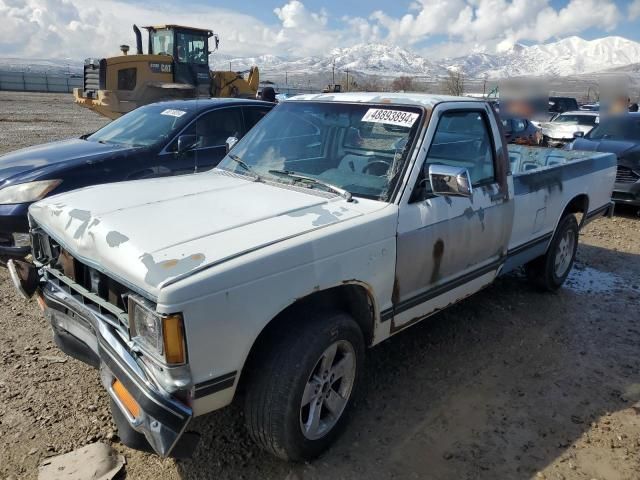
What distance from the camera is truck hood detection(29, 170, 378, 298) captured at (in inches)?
87.3

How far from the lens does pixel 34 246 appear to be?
126 inches

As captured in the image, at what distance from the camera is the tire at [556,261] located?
498 centimetres

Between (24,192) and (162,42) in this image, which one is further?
(162,42)

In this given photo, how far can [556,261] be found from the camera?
5109 mm

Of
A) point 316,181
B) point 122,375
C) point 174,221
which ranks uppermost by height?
point 316,181

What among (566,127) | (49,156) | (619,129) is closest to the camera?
(49,156)

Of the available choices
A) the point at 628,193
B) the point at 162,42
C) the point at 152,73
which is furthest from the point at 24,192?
the point at 162,42

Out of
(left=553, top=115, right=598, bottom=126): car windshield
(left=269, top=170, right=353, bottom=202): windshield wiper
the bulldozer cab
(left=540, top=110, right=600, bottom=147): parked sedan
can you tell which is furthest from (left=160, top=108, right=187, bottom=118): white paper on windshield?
(left=553, top=115, right=598, bottom=126): car windshield

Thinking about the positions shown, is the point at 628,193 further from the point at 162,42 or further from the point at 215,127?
the point at 162,42

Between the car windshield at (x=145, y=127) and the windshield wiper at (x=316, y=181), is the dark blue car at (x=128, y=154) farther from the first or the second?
the windshield wiper at (x=316, y=181)

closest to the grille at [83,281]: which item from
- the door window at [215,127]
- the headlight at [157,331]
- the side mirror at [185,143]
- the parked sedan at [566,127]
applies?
the headlight at [157,331]

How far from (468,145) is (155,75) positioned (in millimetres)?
14636

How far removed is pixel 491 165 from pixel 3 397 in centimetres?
366

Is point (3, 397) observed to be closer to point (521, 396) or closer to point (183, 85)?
point (521, 396)
